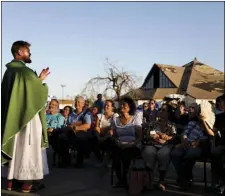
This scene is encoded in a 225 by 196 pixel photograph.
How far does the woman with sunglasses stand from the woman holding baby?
0.23m

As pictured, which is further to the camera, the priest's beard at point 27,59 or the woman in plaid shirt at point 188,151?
the woman in plaid shirt at point 188,151

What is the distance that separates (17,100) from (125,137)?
1894 mm

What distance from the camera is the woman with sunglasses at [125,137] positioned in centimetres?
617

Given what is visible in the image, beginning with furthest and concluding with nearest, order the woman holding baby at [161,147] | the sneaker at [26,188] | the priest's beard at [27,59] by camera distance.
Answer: the woman holding baby at [161,147]
the priest's beard at [27,59]
the sneaker at [26,188]

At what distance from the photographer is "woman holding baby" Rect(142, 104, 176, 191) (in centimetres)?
615

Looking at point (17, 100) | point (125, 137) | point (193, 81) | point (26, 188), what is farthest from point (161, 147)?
point (193, 81)

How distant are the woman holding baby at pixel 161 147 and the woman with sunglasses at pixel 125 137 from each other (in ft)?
0.75

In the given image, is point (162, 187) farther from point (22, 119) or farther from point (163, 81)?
point (163, 81)

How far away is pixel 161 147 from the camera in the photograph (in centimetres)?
629

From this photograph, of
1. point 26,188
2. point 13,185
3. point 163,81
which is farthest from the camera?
point 163,81

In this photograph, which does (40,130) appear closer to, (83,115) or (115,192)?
(115,192)

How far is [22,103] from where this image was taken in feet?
18.2

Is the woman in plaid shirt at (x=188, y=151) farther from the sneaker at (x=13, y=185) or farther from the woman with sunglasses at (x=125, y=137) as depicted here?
the sneaker at (x=13, y=185)

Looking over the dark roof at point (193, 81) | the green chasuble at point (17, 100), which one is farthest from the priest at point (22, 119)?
the dark roof at point (193, 81)
